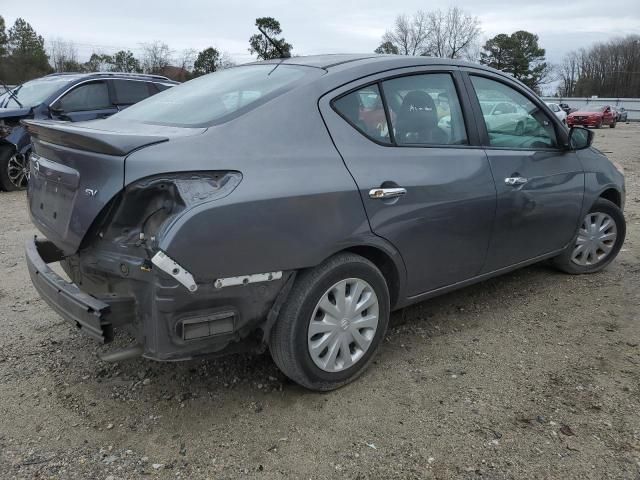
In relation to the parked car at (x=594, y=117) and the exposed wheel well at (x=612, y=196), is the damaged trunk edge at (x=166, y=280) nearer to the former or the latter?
the exposed wheel well at (x=612, y=196)

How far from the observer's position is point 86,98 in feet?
28.8

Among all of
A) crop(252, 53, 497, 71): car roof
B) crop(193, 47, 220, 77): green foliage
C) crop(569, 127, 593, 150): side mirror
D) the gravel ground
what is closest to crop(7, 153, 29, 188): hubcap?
the gravel ground

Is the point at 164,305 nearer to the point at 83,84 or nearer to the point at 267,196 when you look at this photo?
the point at 267,196

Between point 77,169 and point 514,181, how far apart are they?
2602mm

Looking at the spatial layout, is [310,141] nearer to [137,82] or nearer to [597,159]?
[597,159]

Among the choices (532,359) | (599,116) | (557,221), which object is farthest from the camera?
(599,116)

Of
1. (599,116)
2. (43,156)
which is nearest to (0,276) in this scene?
(43,156)

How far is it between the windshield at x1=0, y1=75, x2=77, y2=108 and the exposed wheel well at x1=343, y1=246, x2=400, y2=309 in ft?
25.1

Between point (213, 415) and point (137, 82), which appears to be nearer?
point (213, 415)

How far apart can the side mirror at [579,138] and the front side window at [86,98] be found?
740 cm

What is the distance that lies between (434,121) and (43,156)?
7.15 ft

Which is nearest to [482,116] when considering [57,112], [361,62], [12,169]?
[361,62]

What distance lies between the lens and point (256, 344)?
2.61m

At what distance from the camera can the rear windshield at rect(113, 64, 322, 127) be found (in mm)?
2650
